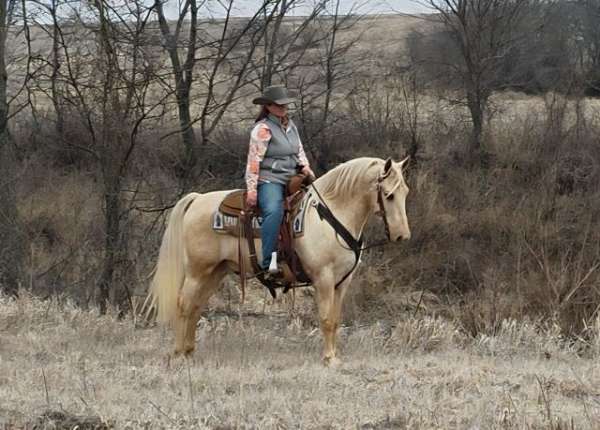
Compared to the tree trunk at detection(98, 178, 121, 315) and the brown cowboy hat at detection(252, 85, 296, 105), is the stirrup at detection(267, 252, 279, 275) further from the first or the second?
the tree trunk at detection(98, 178, 121, 315)

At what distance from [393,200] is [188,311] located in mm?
2247

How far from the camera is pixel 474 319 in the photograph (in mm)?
10969

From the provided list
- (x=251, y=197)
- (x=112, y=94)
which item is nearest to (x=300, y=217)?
(x=251, y=197)

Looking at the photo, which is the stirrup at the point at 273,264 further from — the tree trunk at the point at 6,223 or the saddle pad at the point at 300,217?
the tree trunk at the point at 6,223

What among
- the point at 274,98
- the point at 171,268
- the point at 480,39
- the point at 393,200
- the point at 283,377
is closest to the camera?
the point at 283,377

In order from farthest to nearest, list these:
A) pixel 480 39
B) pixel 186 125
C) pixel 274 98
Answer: pixel 480 39
pixel 186 125
pixel 274 98

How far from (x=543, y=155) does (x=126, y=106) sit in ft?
46.0

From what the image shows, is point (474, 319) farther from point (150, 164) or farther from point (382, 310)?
point (150, 164)

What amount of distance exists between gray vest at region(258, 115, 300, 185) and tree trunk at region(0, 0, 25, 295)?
583 cm

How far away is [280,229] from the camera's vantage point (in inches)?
309

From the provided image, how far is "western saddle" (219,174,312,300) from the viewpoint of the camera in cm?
788

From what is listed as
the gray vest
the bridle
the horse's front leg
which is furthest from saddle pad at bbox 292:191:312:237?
the bridle

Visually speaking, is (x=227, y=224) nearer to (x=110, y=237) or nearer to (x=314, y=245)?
(x=314, y=245)

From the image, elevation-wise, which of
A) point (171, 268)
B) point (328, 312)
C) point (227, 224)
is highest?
point (227, 224)
